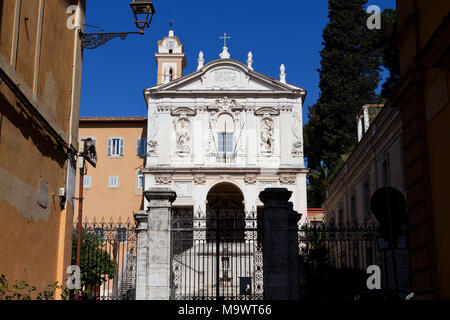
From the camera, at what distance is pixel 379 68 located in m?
49.7

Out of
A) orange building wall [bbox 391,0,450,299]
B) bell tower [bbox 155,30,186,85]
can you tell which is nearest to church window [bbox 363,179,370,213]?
orange building wall [bbox 391,0,450,299]

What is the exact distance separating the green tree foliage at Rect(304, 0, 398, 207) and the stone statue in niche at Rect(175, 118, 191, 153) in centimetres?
1389

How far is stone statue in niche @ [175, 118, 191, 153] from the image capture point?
130 ft

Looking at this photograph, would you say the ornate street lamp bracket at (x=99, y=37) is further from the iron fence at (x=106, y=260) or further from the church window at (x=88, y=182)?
the church window at (x=88, y=182)

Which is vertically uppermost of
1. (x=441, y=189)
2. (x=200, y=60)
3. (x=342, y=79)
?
(x=342, y=79)

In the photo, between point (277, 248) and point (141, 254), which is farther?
point (141, 254)

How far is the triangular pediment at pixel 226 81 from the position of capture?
40750mm

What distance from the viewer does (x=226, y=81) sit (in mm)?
41188

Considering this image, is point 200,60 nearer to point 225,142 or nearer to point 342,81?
point 225,142

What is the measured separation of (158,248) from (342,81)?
39201 mm

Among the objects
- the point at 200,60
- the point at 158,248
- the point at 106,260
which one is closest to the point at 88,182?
the point at 200,60

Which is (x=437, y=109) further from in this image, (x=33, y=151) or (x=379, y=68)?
(x=379, y=68)

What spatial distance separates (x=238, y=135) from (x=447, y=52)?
31.1 metres
